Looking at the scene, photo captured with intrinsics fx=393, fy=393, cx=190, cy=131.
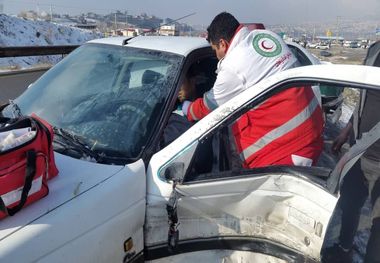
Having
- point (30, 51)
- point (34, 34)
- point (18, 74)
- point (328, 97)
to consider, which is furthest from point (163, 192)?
point (34, 34)

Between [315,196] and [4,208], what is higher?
[4,208]

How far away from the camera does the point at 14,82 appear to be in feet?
23.6

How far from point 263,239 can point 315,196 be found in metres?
0.36

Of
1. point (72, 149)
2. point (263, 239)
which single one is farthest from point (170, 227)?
point (72, 149)

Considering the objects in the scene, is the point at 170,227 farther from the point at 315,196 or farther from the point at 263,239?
the point at 315,196

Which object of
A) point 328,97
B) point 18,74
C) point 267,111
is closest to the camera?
point 267,111

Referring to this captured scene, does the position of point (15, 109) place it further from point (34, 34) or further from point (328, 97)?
point (34, 34)

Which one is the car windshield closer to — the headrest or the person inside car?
the headrest

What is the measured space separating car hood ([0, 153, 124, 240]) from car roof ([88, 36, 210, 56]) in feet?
3.43

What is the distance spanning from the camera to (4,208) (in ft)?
4.53

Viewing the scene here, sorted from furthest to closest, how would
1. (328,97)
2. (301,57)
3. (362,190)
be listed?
(301,57), (328,97), (362,190)

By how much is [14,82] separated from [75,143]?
585 centimetres

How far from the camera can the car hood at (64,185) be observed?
1413 mm

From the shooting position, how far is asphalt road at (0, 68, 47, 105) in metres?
6.47
